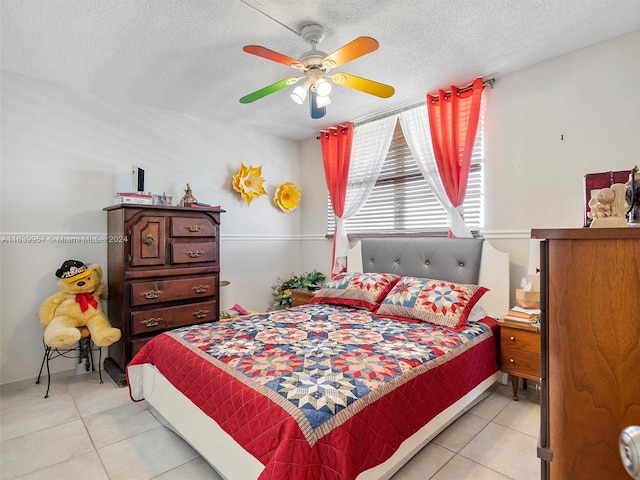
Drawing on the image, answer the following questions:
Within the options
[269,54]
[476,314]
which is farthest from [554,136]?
[269,54]

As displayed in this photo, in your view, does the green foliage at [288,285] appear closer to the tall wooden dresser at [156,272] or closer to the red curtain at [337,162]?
the red curtain at [337,162]

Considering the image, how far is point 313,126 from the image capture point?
13.2 ft

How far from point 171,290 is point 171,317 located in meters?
0.24

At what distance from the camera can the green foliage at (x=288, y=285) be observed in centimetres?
407

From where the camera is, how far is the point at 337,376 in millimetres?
1508

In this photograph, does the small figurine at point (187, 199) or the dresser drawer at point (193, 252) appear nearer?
the dresser drawer at point (193, 252)

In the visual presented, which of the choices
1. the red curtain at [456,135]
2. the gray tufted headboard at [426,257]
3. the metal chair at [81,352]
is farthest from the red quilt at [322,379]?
the red curtain at [456,135]

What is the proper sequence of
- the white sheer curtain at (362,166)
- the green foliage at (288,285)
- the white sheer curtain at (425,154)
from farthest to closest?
the green foliage at (288,285) < the white sheer curtain at (362,166) < the white sheer curtain at (425,154)

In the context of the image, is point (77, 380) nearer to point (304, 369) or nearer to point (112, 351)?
point (112, 351)

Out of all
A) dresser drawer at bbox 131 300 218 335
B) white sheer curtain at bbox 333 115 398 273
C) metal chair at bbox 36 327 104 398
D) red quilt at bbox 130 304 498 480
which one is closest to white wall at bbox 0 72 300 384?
metal chair at bbox 36 327 104 398

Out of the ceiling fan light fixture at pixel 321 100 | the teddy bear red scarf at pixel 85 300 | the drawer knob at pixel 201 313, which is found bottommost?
the drawer knob at pixel 201 313

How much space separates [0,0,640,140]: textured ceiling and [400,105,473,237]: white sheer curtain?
0.92 feet

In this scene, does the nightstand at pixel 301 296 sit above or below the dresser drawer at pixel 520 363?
above

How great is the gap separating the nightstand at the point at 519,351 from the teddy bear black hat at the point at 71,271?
322cm
